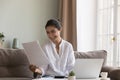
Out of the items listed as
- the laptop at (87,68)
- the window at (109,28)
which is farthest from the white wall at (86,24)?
the laptop at (87,68)

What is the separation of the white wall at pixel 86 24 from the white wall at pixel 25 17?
1.88 feet

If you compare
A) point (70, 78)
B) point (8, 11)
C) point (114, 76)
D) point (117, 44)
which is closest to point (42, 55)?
point (70, 78)

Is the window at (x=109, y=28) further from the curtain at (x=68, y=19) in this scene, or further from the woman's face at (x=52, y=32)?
the woman's face at (x=52, y=32)

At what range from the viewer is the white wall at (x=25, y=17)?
178 inches

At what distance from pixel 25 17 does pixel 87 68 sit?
2802 millimetres

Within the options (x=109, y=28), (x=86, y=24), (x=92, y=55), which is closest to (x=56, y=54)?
(x=92, y=55)

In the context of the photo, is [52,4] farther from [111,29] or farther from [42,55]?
[42,55]

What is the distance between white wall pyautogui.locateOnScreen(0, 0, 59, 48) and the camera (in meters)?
4.52

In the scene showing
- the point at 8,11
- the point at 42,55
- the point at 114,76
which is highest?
the point at 8,11

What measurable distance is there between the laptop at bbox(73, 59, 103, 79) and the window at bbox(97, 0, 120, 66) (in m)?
2.11

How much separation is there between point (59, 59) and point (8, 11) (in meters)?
2.33

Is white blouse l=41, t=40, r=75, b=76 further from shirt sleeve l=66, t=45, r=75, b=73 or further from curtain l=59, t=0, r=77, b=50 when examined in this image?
curtain l=59, t=0, r=77, b=50

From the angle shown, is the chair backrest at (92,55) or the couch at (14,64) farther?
the chair backrest at (92,55)

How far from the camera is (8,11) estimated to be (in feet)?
14.9
